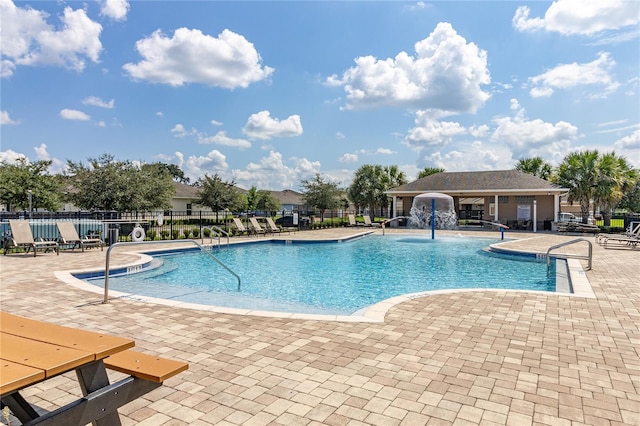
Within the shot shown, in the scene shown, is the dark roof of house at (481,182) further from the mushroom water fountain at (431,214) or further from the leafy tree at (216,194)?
the leafy tree at (216,194)

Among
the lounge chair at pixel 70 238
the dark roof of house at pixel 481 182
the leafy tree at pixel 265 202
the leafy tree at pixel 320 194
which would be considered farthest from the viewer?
the leafy tree at pixel 265 202

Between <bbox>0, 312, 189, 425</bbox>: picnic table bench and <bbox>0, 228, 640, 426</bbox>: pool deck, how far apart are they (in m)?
0.66

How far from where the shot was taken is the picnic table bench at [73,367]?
167cm

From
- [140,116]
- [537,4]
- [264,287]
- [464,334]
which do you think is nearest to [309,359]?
[464,334]

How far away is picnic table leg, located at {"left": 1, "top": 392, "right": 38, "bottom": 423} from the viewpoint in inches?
71.7

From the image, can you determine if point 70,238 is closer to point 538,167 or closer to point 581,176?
point 581,176

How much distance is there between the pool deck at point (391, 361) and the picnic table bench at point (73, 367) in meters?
0.66

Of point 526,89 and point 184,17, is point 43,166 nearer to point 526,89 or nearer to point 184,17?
point 184,17

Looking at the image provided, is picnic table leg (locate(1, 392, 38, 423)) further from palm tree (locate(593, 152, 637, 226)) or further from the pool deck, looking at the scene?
palm tree (locate(593, 152, 637, 226))

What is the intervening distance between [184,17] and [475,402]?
14.7 metres

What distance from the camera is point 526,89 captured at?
53.3ft

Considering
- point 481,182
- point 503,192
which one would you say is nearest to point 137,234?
point 503,192

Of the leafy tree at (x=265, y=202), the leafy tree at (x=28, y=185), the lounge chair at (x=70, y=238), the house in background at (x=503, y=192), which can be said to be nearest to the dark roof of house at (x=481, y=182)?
the house in background at (x=503, y=192)

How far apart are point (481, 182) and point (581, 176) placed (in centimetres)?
634
